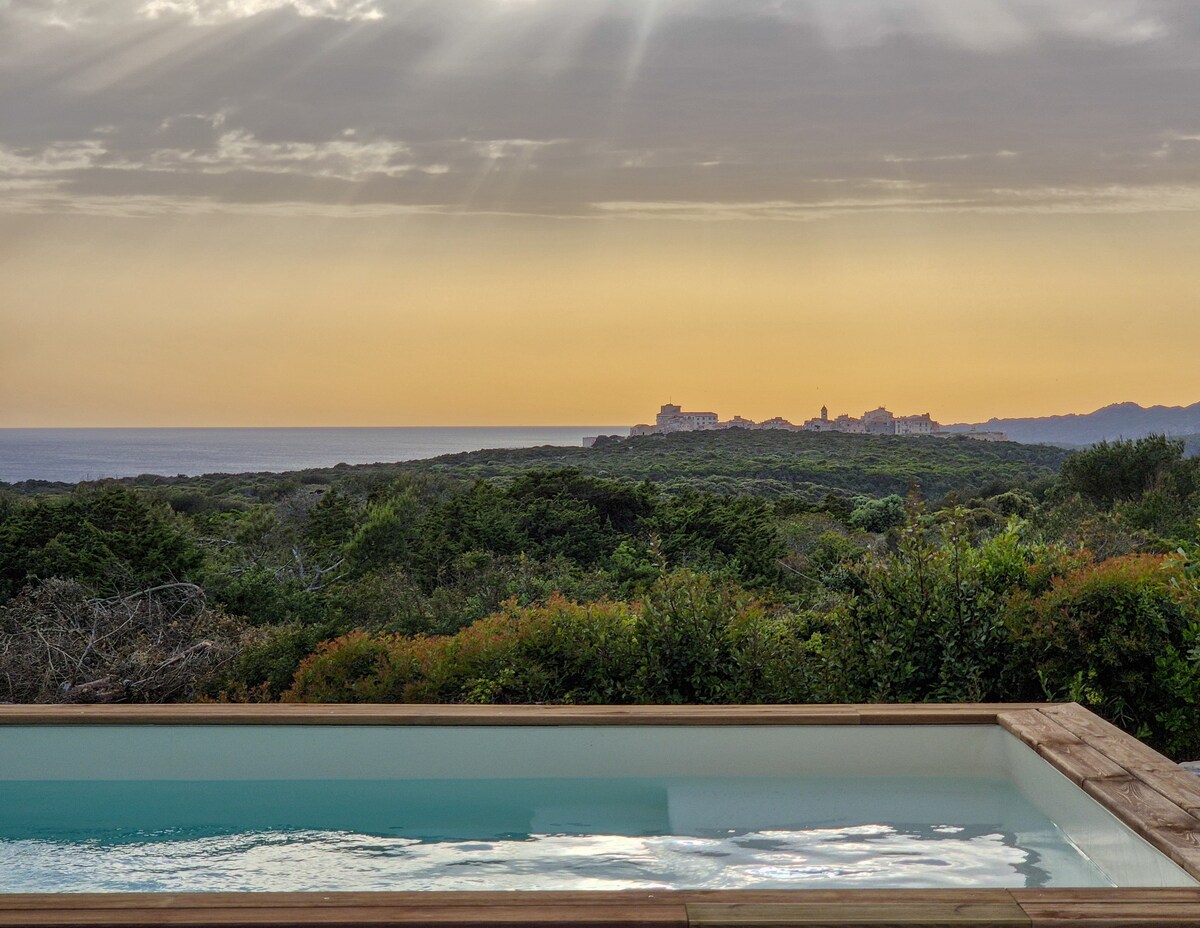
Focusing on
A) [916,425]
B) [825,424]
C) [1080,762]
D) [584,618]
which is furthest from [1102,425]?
[1080,762]

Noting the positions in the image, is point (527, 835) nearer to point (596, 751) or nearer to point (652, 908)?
point (596, 751)

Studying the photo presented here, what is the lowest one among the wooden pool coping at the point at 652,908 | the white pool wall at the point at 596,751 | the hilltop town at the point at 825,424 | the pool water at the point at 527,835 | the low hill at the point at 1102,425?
the pool water at the point at 527,835

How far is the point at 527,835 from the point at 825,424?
36.2 meters

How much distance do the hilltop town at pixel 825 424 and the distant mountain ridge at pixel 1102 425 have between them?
0.64 metres

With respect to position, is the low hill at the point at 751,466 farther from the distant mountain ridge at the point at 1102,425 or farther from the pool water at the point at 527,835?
the pool water at the point at 527,835

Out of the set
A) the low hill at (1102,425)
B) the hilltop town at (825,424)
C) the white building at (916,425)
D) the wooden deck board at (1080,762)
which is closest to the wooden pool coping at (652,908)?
the wooden deck board at (1080,762)

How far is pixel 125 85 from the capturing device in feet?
41.6

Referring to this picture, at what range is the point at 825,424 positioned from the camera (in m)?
38.9

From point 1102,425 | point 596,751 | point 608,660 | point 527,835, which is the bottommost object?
point 527,835

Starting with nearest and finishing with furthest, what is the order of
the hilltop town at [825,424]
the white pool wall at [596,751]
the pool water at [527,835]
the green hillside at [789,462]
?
the pool water at [527,835], the white pool wall at [596,751], the green hillside at [789,462], the hilltop town at [825,424]

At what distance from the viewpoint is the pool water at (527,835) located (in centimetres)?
346

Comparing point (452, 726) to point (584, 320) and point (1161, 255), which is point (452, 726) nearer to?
point (1161, 255)

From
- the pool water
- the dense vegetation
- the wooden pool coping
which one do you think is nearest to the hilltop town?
the dense vegetation

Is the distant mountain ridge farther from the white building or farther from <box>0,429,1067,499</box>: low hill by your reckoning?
the white building
